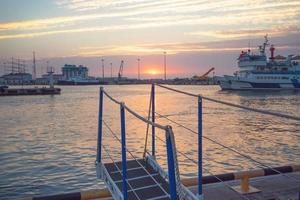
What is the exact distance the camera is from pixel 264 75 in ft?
299

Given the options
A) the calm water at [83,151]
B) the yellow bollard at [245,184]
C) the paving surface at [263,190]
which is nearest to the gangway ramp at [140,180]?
the paving surface at [263,190]

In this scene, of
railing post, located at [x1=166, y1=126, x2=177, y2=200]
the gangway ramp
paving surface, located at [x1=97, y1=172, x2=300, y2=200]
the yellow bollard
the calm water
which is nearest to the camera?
railing post, located at [x1=166, y1=126, x2=177, y2=200]

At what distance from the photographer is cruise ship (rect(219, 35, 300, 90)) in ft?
300

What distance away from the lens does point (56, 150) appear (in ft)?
64.0

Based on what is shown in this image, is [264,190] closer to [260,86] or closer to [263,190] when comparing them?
[263,190]

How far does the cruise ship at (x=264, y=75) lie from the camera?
91.4 m

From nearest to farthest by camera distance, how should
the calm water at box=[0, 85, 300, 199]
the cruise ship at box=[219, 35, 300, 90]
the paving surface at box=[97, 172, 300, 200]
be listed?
1. the paving surface at box=[97, 172, 300, 200]
2. the calm water at box=[0, 85, 300, 199]
3. the cruise ship at box=[219, 35, 300, 90]

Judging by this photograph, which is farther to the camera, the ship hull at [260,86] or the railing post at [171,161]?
the ship hull at [260,86]

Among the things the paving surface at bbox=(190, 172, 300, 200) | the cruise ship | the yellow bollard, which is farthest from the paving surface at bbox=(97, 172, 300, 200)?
the cruise ship

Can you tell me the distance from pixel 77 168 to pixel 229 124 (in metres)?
19.5

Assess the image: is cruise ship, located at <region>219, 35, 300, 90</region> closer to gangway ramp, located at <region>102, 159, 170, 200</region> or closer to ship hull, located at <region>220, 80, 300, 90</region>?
ship hull, located at <region>220, 80, 300, 90</region>

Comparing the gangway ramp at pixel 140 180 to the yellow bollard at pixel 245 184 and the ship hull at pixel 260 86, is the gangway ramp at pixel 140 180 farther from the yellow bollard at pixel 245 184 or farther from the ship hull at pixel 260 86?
the ship hull at pixel 260 86

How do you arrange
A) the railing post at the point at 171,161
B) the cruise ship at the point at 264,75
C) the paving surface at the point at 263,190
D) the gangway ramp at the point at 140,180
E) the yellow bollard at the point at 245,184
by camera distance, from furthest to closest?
the cruise ship at the point at 264,75, the yellow bollard at the point at 245,184, the paving surface at the point at 263,190, the gangway ramp at the point at 140,180, the railing post at the point at 171,161

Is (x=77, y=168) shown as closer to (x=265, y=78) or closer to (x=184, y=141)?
(x=184, y=141)
